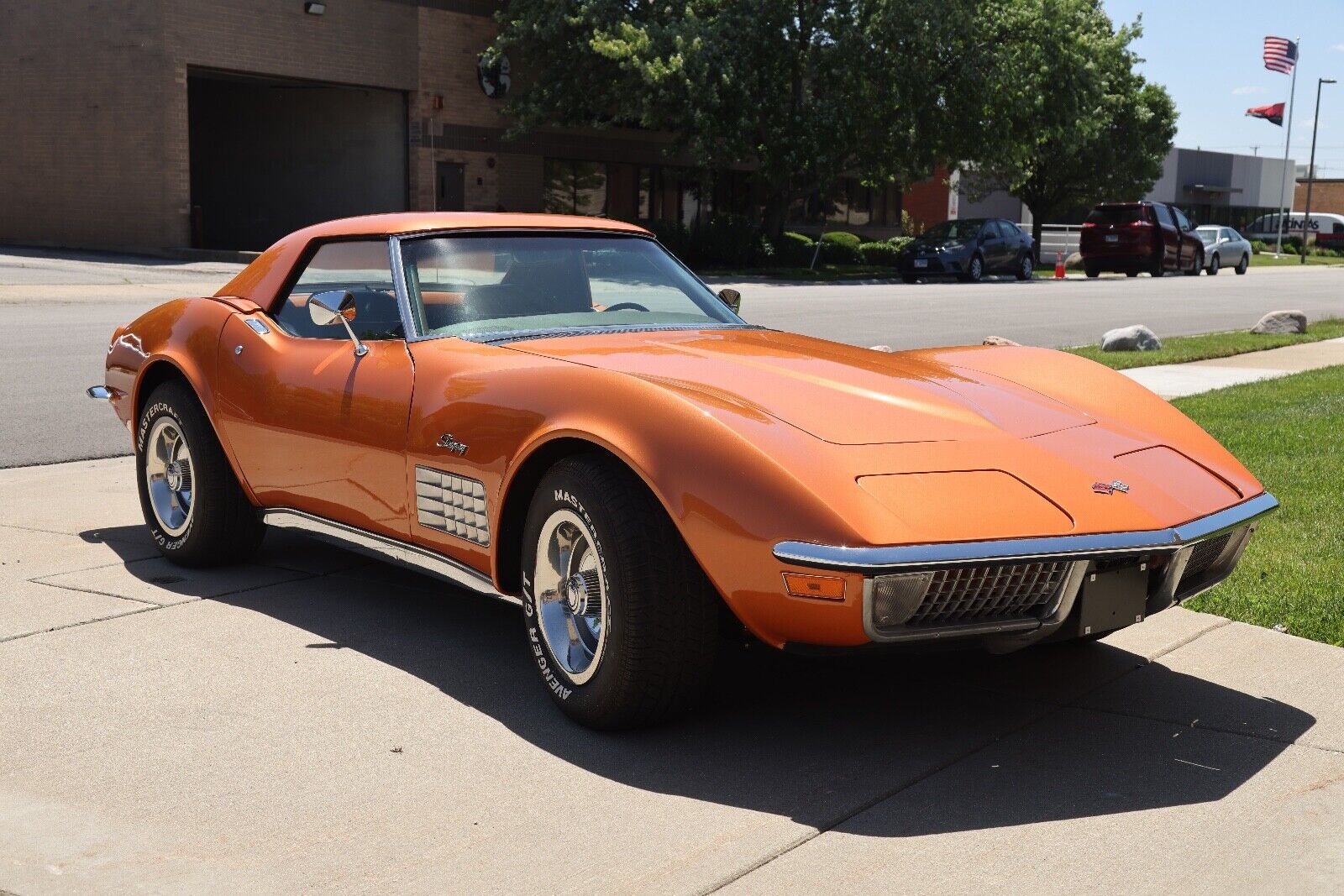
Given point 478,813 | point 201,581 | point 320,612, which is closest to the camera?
point 478,813

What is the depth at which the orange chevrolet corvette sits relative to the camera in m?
3.59

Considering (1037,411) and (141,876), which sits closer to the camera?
(141,876)

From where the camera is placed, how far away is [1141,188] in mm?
50969

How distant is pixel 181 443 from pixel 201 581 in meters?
0.57

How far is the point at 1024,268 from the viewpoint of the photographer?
35.6 meters

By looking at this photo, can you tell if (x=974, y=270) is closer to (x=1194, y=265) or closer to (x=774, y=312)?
(x=1194, y=265)

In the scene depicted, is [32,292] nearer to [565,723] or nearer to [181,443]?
[181,443]

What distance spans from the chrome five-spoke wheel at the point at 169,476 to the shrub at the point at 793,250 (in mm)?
31883

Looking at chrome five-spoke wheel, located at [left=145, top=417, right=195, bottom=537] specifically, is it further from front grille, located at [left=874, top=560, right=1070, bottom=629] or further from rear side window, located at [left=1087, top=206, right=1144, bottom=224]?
rear side window, located at [left=1087, top=206, right=1144, bottom=224]

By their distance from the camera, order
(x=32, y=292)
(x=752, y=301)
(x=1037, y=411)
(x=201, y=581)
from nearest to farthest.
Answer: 1. (x=1037, y=411)
2. (x=201, y=581)
3. (x=32, y=292)
4. (x=752, y=301)

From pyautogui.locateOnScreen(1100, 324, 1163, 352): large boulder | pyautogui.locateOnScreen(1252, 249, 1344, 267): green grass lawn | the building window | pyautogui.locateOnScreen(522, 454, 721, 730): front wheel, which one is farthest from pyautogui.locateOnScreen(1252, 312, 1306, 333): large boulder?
pyautogui.locateOnScreen(1252, 249, 1344, 267): green grass lawn

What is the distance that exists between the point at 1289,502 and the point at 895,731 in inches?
142

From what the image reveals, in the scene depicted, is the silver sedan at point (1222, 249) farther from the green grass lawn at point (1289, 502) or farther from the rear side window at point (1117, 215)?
the green grass lawn at point (1289, 502)

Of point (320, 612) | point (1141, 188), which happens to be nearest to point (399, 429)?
point (320, 612)
